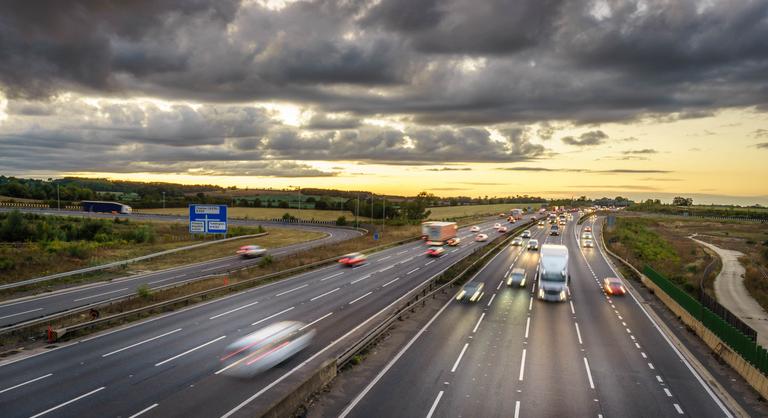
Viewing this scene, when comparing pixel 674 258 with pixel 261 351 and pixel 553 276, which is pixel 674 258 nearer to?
pixel 553 276

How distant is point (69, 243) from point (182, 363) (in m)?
60.4

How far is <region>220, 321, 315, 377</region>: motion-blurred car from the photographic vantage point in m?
22.6

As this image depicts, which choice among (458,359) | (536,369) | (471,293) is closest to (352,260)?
(471,293)

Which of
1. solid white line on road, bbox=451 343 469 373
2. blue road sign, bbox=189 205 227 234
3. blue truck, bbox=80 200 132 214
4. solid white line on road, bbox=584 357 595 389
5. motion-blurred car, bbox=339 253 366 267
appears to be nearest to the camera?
solid white line on road, bbox=584 357 595 389

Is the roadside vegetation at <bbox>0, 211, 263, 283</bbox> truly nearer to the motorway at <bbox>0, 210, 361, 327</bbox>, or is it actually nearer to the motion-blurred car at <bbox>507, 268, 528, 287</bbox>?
the motorway at <bbox>0, 210, 361, 327</bbox>

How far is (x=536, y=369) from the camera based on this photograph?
23.9 meters

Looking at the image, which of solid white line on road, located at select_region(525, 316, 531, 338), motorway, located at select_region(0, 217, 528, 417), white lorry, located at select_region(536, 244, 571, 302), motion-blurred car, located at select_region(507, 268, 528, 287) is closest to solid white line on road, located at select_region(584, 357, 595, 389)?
solid white line on road, located at select_region(525, 316, 531, 338)

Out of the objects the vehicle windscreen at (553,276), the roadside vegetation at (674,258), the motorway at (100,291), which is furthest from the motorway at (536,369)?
the motorway at (100,291)

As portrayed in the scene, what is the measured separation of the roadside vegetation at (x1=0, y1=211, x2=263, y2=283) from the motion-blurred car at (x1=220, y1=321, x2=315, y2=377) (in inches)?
1419

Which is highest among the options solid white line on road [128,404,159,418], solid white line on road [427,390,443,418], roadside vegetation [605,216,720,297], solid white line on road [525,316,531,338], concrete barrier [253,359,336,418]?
concrete barrier [253,359,336,418]

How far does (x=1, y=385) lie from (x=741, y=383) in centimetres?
3457

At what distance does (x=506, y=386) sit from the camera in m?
21.7

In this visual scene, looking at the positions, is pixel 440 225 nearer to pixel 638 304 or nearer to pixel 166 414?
pixel 638 304

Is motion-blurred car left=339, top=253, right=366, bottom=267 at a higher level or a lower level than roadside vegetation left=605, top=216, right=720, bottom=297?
higher
